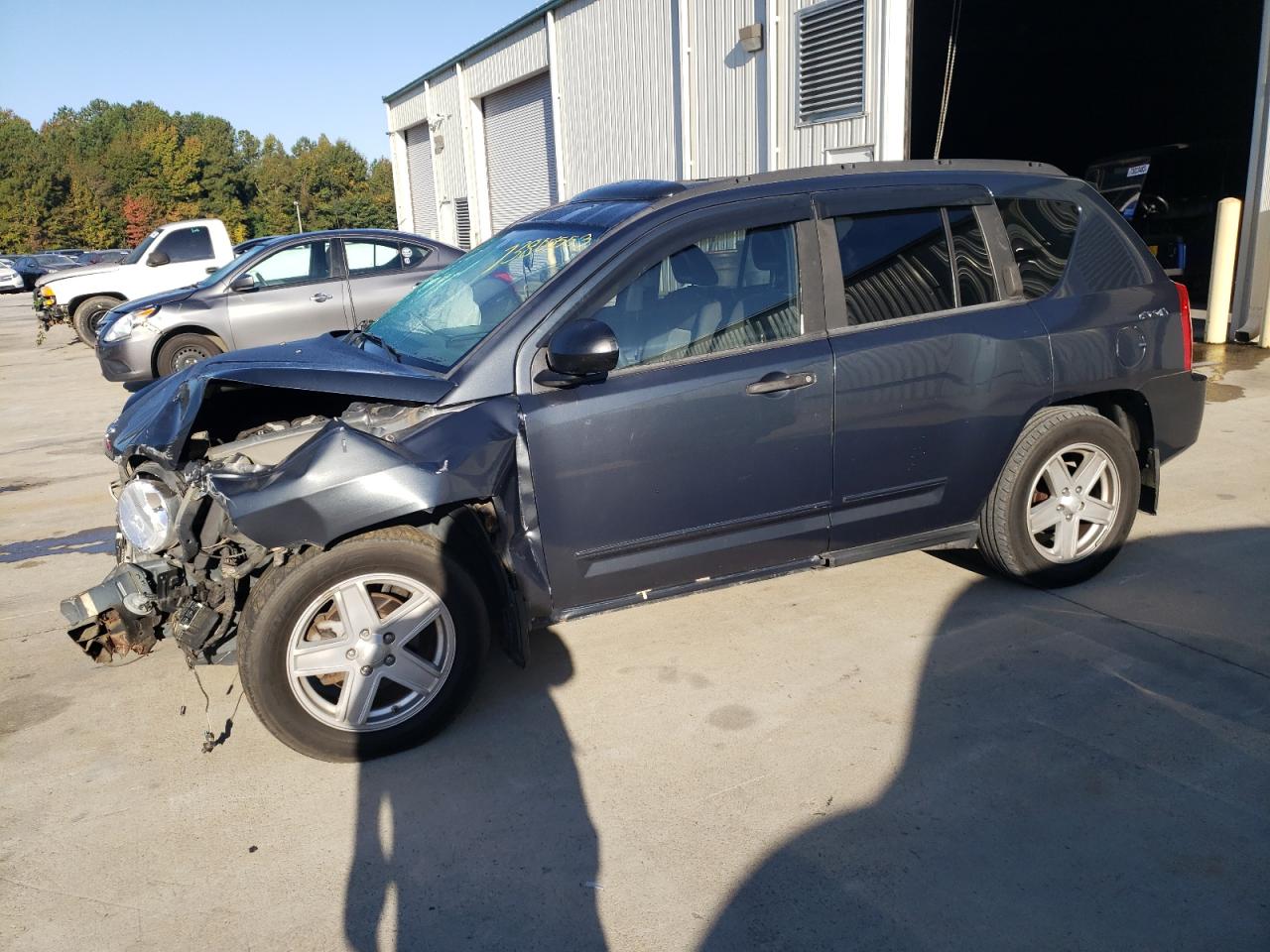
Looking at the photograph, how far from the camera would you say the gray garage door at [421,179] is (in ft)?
91.1

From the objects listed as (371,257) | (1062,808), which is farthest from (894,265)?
(371,257)

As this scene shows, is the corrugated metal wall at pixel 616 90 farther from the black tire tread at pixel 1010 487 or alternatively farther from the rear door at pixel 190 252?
the black tire tread at pixel 1010 487

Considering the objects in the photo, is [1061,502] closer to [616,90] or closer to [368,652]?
[368,652]

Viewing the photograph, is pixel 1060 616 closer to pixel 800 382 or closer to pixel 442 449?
pixel 800 382

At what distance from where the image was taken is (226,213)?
8644 centimetres

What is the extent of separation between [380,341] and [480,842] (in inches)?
87.2

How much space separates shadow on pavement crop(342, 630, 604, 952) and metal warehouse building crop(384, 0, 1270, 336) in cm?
825

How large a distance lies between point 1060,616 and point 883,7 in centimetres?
838

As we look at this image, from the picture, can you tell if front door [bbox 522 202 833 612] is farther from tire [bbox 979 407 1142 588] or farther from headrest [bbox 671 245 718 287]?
tire [bbox 979 407 1142 588]

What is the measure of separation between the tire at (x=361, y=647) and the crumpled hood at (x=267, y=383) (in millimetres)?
522

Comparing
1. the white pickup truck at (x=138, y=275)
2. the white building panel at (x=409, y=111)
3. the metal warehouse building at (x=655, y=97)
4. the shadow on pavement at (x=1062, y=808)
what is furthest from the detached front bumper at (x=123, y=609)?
the white building panel at (x=409, y=111)

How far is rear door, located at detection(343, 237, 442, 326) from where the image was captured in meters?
10.9

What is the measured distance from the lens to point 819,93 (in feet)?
37.3

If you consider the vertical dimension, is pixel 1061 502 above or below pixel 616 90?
below
